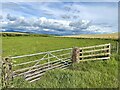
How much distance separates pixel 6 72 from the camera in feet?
34.2

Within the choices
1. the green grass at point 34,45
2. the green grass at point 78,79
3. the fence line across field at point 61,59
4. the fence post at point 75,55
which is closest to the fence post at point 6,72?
the green grass at point 78,79

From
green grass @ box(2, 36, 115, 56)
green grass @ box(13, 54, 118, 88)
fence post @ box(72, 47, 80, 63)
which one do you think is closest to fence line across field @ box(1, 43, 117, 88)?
fence post @ box(72, 47, 80, 63)

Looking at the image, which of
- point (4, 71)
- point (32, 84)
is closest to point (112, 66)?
point (32, 84)

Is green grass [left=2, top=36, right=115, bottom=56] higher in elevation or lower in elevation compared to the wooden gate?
lower

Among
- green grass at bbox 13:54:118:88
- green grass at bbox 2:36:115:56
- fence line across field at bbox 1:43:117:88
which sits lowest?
green grass at bbox 2:36:115:56

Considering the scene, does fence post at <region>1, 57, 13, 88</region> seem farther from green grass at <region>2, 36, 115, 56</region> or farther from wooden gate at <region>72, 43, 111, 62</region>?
green grass at <region>2, 36, 115, 56</region>

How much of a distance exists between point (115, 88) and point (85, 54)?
19.8ft

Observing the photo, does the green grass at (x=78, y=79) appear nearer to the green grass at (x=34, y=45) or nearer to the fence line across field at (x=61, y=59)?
the fence line across field at (x=61, y=59)

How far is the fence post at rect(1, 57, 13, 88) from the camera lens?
404 inches

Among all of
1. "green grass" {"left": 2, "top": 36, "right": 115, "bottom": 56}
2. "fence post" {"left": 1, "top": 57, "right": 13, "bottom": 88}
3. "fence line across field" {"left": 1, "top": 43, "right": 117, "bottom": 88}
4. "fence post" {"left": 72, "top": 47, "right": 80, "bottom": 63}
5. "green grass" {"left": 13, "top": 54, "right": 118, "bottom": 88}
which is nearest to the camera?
A: "fence post" {"left": 1, "top": 57, "right": 13, "bottom": 88}

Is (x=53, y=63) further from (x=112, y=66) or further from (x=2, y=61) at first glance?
(x=2, y=61)

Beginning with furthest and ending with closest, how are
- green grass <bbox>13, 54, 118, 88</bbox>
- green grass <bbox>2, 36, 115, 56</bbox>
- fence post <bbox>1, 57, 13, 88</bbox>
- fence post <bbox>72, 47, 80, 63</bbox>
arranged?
1. green grass <bbox>2, 36, 115, 56</bbox>
2. fence post <bbox>72, 47, 80, 63</bbox>
3. green grass <bbox>13, 54, 118, 88</bbox>
4. fence post <bbox>1, 57, 13, 88</bbox>

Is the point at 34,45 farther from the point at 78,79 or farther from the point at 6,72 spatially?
the point at 6,72

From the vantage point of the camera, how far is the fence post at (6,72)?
1027cm
